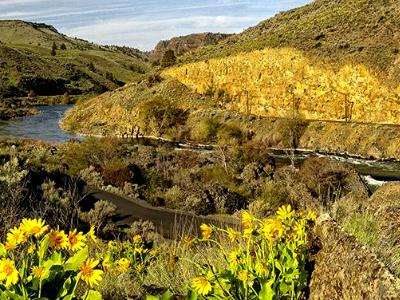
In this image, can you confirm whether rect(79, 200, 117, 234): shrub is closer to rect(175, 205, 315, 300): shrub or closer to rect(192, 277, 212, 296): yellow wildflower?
rect(175, 205, 315, 300): shrub

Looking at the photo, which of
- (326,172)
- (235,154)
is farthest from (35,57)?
(326,172)

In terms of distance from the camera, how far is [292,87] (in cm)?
5625

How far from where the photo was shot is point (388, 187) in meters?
15.7

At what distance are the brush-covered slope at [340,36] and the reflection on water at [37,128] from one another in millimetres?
19516

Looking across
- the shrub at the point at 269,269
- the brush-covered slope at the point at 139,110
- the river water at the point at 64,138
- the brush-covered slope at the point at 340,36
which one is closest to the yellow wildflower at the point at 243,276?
the shrub at the point at 269,269

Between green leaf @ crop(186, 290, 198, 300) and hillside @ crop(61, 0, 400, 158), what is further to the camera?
hillside @ crop(61, 0, 400, 158)

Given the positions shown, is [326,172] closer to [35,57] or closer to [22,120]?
[22,120]

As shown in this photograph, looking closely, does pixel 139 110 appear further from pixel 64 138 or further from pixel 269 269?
pixel 269 269

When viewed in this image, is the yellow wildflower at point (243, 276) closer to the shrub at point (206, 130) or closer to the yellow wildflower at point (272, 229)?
the yellow wildflower at point (272, 229)

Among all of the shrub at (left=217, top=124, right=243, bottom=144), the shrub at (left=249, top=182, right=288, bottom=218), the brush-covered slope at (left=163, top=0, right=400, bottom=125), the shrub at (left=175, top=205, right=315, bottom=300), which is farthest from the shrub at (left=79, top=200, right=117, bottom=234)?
the brush-covered slope at (left=163, top=0, right=400, bottom=125)

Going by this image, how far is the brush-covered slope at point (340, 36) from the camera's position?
5131 centimetres

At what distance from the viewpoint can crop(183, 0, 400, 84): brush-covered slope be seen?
51.3 meters

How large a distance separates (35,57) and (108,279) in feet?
473

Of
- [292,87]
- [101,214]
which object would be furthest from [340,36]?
[101,214]
